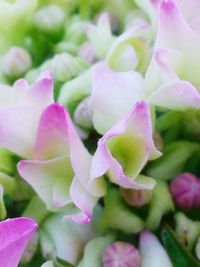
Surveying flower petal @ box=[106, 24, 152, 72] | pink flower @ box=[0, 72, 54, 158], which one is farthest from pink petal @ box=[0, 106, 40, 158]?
flower petal @ box=[106, 24, 152, 72]

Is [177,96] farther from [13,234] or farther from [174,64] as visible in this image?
[13,234]

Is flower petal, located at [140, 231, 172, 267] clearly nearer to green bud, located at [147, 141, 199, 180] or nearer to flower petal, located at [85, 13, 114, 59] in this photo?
green bud, located at [147, 141, 199, 180]

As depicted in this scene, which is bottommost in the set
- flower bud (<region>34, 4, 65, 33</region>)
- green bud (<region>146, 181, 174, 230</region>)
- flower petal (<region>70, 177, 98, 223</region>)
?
green bud (<region>146, 181, 174, 230</region>)

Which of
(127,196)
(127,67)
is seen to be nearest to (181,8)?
(127,67)

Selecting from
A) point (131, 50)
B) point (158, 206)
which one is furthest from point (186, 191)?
point (131, 50)

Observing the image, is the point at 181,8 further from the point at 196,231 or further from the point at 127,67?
the point at 196,231

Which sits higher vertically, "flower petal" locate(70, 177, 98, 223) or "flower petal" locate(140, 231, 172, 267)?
"flower petal" locate(70, 177, 98, 223)

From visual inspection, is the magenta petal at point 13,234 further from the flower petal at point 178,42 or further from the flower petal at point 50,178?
the flower petal at point 178,42
